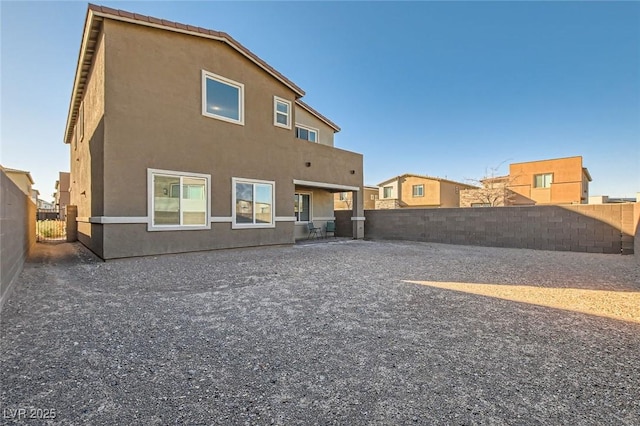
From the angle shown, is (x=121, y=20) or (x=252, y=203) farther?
(x=252, y=203)

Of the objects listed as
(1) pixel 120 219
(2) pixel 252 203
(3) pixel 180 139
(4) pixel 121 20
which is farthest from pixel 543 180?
(1) pixel 120 219

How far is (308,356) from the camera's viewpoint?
2.80 m

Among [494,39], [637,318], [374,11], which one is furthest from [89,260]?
[494,39]

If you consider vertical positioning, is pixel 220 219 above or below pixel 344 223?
above

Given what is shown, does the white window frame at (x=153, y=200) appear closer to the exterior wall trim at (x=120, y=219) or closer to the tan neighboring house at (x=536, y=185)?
the exterior wall trim at (x=120, y=219)

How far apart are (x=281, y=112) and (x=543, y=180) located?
29327 millimetres

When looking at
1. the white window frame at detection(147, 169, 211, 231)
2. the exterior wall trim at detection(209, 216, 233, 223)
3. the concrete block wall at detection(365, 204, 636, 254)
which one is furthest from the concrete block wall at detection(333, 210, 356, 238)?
the white window frame at detection(147, 169, 211, 231)

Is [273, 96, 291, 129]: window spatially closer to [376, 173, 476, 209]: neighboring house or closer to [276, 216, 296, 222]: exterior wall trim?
[276, 216, 296, 222]: exterior wall trim

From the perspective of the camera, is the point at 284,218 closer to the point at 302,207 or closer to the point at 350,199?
the point at 302,207

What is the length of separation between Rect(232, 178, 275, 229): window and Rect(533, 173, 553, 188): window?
2969cm

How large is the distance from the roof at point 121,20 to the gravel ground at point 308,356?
686 centimetres

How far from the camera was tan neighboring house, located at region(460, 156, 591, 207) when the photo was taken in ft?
89.0

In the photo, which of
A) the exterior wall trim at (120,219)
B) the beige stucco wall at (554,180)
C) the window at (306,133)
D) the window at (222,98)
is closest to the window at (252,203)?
the window at (222,98)

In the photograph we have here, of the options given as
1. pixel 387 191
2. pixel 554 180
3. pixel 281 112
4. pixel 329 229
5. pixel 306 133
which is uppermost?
pixel 306 133
